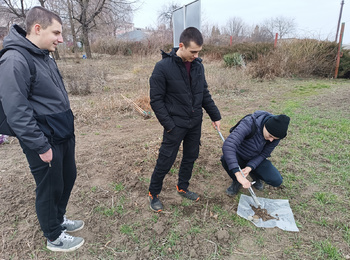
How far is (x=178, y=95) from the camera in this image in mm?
2090

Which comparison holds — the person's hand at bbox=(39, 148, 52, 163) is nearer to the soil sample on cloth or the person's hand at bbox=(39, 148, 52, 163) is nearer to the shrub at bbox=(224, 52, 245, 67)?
the soil sample on cloth


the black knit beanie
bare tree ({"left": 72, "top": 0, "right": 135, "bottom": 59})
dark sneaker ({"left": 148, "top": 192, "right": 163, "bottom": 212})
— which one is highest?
bare tree ({"left": 72, "top": 0, "right": 135, "bottom": 59})

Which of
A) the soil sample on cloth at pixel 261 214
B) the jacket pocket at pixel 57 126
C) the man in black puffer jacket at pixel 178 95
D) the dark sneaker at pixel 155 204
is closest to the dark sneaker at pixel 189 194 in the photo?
the dark sneaker at pixel 155 204

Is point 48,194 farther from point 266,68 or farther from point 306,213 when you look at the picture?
point 266,68

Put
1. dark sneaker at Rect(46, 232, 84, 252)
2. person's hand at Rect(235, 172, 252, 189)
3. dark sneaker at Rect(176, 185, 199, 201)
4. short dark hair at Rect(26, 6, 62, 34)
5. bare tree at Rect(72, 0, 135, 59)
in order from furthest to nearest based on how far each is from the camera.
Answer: bare tree at Rect(72, 0, 135, 59) < dark sneaker at Rect(176, 185, 199, 201) < person's hand at Rect(235, 172, 252, 189) < dark sneaker at Rect(46, 232, 84, 252) < short dark hair at Rect(26, 6, 62, 34)

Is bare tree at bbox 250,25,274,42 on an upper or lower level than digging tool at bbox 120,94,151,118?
upper

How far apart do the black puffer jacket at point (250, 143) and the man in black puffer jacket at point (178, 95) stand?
13.8 inches

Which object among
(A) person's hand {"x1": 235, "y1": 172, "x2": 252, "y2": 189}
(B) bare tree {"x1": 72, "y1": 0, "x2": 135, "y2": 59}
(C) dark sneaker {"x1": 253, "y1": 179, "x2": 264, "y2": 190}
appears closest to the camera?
(A) person's hand {"x1": 235, "y1": 172, "x2": 252, "y2": 189}

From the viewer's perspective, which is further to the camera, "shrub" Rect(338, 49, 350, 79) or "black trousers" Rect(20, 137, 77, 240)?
"shrub" Rect(338, 49, 350, 79)

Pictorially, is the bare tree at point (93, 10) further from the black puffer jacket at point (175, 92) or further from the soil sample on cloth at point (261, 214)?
the soil sample on cloth at point (261, 214)

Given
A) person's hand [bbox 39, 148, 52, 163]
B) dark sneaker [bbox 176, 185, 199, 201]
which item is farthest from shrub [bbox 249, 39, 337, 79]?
person's hand [bbox 39, 148, 52, 163]

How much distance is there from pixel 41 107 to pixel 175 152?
1.20 metres

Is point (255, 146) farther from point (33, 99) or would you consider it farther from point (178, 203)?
point (33, 99)

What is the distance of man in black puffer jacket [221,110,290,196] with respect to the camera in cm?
218
